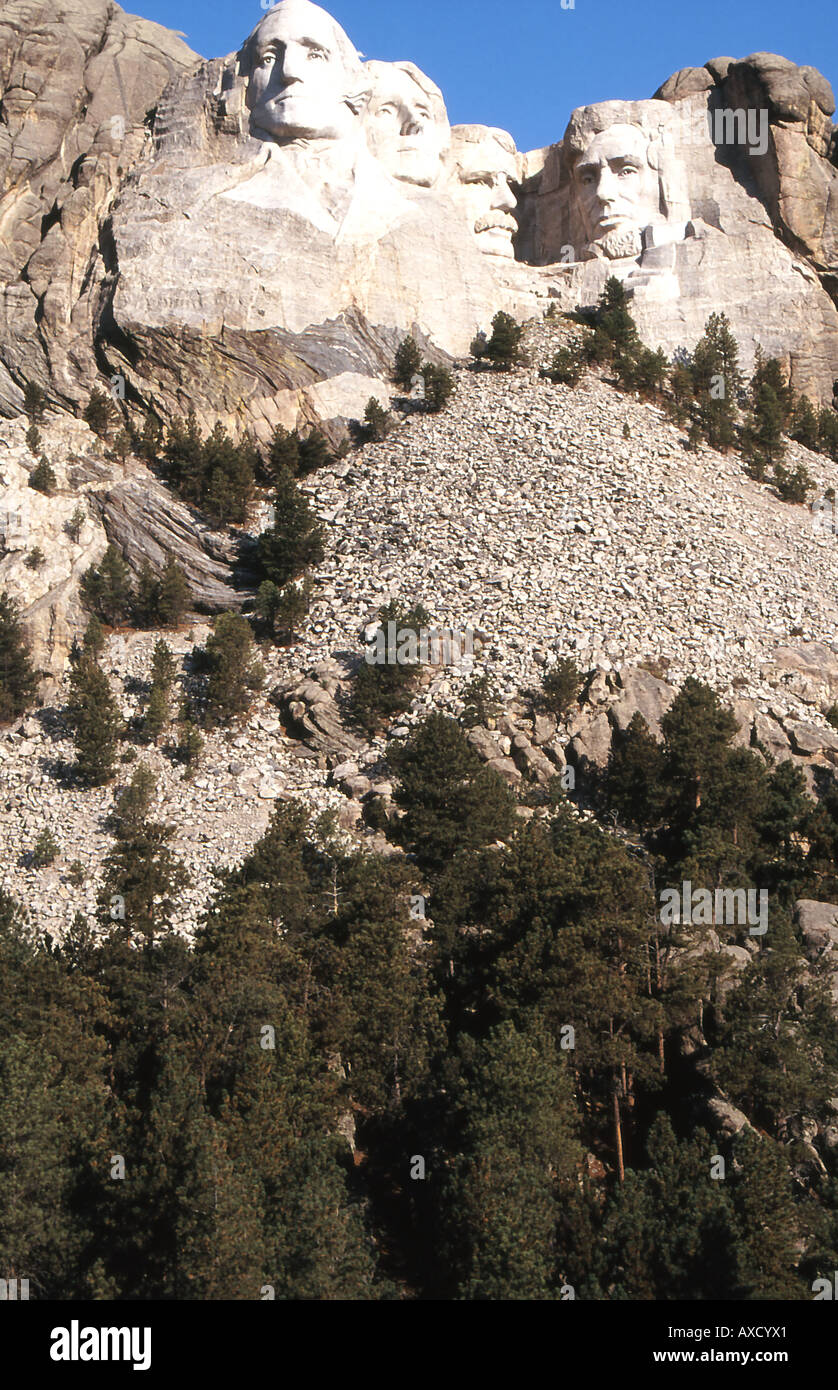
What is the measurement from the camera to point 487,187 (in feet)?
187

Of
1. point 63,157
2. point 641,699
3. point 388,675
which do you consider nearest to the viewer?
point 641,699

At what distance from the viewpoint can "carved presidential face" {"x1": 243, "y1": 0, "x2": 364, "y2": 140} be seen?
49.6 metres

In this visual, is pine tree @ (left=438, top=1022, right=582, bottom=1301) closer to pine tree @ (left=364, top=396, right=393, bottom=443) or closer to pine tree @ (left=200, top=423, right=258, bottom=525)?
pine tree @ (left=200, top=423, right=258, bottom=525)

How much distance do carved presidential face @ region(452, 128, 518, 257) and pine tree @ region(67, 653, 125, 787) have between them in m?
29.6

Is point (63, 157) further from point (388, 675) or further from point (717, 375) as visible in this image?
point (388, 675)

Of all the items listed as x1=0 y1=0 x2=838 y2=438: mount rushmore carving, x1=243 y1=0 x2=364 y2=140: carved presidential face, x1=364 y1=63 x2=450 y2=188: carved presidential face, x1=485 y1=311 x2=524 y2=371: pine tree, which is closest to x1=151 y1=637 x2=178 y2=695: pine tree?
x1=0 y1=0 x2=838 y2=438: mount rushmore carving

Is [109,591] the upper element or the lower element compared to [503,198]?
lower

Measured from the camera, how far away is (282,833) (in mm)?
28734

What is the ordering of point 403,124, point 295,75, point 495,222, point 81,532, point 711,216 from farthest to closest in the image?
point 495,222 → point 711,216 → point 403,124 → point 295,75 → point 81,532

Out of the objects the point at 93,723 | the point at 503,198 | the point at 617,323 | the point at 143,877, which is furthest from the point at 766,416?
the point at 143,877

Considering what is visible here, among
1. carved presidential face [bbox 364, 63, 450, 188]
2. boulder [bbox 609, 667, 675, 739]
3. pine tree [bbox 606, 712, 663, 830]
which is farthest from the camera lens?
carved presidential face [bbox 364, 63, 450, 188]

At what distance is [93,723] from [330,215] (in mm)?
25014

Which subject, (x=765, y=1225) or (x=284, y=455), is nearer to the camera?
(x=765, y=1225)

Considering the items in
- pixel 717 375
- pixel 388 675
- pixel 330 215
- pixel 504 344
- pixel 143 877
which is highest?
pixel 330 215
